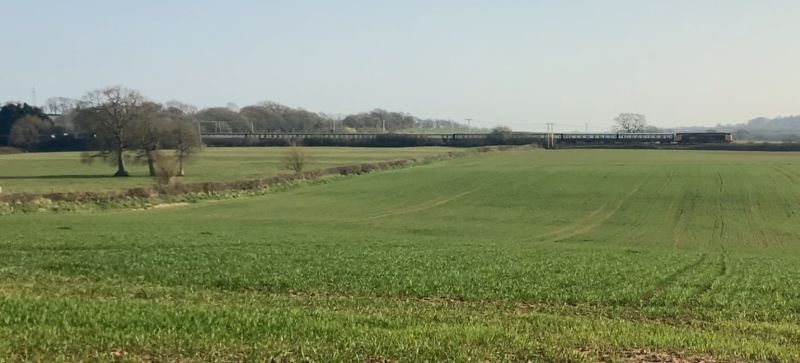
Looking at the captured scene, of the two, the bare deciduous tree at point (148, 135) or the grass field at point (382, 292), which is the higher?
the bare deciduous tree at point (148, 135)

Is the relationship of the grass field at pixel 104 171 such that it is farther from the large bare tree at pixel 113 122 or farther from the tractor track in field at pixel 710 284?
the tractor track in field at pixel 710 284

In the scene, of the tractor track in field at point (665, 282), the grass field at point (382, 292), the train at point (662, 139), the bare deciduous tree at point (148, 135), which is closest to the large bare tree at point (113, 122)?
the bare deciduous tree at point (148, 135)

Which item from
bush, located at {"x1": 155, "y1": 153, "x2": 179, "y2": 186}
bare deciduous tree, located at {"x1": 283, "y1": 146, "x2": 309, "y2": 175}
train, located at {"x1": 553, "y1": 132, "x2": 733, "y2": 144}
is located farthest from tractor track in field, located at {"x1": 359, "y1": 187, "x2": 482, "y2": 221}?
train, located at {"x1": 553, "y1": 132, "x2": 733, "y2": 144}

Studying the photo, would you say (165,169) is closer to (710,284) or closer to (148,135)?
(148,135)

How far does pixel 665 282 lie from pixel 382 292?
25.0 ft

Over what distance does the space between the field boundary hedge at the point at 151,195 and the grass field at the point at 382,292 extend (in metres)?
4.77

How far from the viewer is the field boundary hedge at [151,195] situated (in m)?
49.4

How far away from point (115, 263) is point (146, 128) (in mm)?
66031

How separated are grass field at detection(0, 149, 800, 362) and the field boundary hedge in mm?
4766

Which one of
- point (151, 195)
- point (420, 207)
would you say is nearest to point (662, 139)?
point (420, 207)

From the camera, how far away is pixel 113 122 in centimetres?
8406

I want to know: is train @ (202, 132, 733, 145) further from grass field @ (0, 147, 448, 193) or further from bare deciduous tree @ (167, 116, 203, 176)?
bare deciduous tree @ (167, 116, 203, 176)

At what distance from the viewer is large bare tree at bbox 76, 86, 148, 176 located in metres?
83.8

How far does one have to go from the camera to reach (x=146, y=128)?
82.8 m
